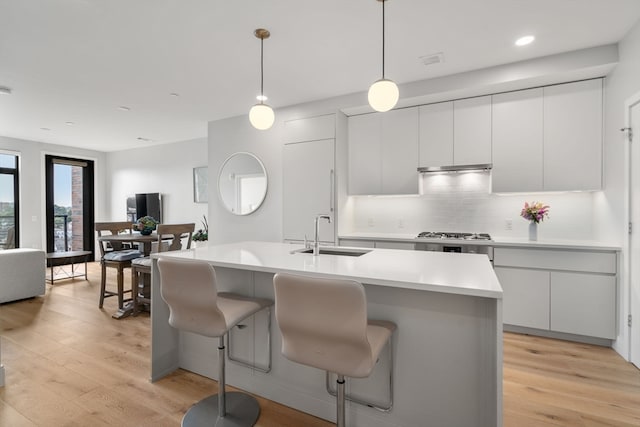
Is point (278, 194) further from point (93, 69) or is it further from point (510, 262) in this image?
point (510, 262)

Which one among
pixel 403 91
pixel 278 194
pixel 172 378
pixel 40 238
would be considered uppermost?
pixel 403 91

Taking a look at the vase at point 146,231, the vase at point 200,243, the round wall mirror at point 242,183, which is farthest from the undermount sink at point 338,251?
the vase at point 200,243

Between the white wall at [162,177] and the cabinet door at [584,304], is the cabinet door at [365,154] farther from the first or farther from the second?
the white wall at [162,177]

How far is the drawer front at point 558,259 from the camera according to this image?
271 cm

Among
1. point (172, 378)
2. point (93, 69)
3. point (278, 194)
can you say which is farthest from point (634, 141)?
point (93, 69)

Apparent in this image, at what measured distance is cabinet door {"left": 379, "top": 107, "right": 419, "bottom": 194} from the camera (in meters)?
3.66

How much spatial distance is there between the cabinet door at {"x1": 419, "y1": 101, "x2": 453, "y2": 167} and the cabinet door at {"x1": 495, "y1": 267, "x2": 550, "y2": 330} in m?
1.33

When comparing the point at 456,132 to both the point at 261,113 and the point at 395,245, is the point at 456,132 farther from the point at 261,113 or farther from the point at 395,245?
the point at 261,113

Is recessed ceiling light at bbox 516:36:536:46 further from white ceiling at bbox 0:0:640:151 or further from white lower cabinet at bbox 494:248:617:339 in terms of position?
white lower cabinet at bbox 494:248:617:339

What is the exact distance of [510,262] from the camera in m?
3.05

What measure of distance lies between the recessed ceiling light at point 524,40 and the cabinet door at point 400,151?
3.94 ft

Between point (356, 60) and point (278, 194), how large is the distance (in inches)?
78.5

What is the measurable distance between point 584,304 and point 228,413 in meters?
3.09

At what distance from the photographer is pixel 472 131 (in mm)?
3377
